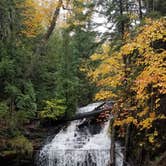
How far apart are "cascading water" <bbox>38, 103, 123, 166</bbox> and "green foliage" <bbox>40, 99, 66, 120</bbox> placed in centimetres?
109

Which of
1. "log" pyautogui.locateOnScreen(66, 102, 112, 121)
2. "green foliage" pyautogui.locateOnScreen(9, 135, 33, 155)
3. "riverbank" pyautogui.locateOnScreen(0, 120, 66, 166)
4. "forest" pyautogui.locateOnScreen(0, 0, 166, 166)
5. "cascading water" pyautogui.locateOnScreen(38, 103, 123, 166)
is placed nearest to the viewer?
"forest" pyautogui.locateOnScreen(0, 0, 166, 166)

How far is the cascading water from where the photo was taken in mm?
13578

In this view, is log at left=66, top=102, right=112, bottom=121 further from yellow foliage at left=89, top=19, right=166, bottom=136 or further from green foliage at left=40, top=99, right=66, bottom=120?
yellow foliage at left=89, top=19, right=166, bottom=136

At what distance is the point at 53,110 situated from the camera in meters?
17.1

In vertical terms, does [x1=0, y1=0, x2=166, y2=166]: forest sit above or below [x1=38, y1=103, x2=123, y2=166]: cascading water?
above

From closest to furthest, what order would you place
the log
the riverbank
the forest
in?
the forest < the riverbank < the log

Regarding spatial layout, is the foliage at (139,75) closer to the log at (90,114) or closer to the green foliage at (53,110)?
the log at (90,114)

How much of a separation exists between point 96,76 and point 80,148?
18.8 ft

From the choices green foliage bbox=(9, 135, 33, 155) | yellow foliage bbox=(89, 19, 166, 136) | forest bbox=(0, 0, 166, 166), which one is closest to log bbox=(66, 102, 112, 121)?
forest bbox=(0, 0, 166, 166)

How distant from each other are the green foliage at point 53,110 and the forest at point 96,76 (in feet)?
0.18

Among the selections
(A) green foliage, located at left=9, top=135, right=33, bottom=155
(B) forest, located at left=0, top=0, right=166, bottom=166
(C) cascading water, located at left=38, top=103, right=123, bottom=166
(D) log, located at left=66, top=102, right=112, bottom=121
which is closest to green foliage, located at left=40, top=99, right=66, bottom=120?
(B) forest, located at left=0, top=0, right=166, bottom=166

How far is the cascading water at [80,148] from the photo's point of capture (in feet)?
44.5

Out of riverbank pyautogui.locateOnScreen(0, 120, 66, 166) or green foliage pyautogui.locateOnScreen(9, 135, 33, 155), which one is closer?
riverbank pyautogui.locateOnScreen(0, 120, 66, 166)

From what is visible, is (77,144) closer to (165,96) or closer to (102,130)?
(102,130)
